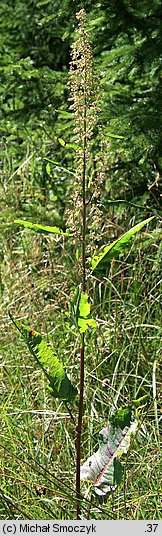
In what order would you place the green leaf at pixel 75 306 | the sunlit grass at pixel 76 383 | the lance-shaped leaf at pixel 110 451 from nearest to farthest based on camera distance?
1. the green leaf at pixel 75 306
2. the lance-shaped leaf at pixel 110 451
3. the sunlit grass at pixel 76 383

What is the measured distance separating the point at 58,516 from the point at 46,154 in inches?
102

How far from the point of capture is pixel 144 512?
2283 mm

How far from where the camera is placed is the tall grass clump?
1924 millimetres

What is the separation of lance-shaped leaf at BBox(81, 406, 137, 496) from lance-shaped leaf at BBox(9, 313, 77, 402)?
0.54 feet

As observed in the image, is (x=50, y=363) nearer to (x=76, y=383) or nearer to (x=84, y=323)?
(x=84, y=323)

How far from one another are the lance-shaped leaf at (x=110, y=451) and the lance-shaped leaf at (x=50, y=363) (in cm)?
16

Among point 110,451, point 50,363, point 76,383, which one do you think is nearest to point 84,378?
point 76,383

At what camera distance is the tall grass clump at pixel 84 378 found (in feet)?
6.31

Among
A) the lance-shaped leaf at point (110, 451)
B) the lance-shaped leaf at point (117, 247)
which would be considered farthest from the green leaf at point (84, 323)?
the lance-shaped leaf at point (110, 451)

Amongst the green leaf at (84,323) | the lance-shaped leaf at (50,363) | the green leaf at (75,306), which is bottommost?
the lance-shaped leaf at (50,363)

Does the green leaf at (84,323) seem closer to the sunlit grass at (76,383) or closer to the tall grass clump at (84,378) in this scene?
the tall grass clump at (84,378)

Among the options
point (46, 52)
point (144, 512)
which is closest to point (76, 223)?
point (144, 512)

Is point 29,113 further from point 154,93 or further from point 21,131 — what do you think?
point 154,93

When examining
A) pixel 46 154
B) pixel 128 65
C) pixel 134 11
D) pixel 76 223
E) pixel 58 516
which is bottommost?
pixel 58 516
